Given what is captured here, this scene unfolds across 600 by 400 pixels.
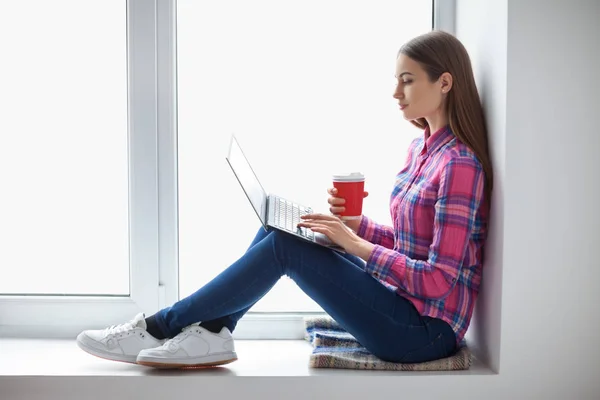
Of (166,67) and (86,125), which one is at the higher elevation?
(166,67)

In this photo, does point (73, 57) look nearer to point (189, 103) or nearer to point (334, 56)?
point (189, 103)

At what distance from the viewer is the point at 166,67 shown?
2.15 m

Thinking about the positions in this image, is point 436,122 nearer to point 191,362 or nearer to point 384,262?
point 384,262

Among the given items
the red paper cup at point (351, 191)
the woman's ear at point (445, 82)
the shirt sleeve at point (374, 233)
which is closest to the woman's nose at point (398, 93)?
the woman's ear at point (445, 82)

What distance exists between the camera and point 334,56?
219cm

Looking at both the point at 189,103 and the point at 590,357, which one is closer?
the point at 590,357

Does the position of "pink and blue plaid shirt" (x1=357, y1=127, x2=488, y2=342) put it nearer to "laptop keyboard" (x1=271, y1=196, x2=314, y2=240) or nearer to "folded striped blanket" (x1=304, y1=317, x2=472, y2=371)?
"folded striped blanket" (x1=304, y1=317, x2=472, y2=371)

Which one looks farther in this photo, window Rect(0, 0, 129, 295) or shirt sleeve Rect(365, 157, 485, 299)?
window Rect(0, 0, 129, 295)

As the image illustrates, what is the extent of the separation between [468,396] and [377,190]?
0.70 meters

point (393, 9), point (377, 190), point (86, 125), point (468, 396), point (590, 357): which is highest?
point (393, 9)

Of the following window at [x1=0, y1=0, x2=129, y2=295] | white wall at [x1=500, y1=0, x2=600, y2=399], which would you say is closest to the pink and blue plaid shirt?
white wall at [x1=500, y1=0, x2=600, y2=399]

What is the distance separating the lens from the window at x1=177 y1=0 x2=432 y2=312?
2.18 meters

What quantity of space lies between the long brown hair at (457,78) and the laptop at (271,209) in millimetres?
433

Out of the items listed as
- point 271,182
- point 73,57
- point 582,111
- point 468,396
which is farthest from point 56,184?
point 582,111
